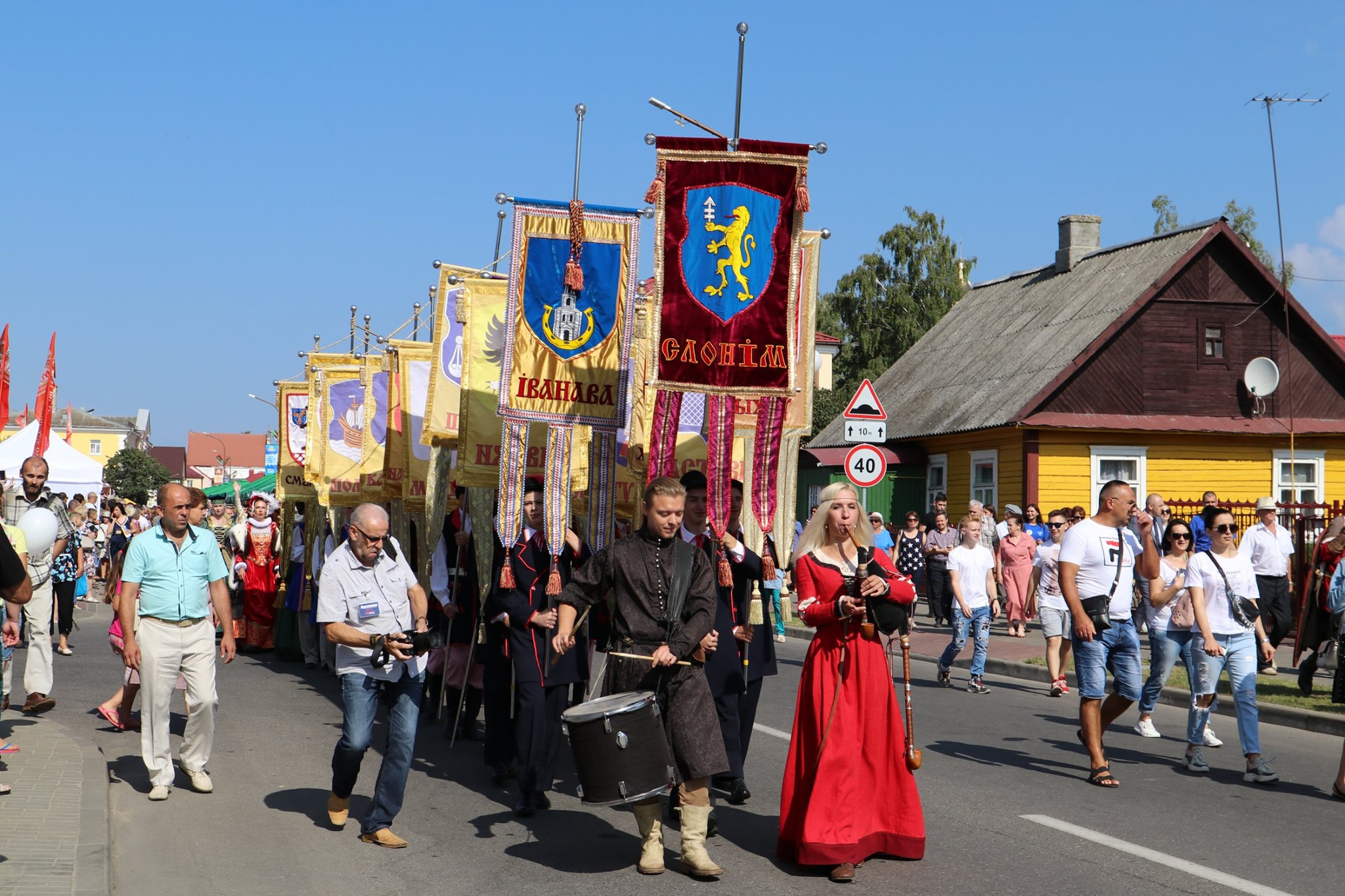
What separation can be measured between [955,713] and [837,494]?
20.3ft

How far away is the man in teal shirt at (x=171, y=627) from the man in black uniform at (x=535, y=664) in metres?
1.72

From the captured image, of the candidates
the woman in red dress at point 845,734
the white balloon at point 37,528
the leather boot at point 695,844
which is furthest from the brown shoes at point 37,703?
the woman in red dress at point 845,734

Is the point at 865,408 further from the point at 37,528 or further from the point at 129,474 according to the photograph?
the point at 129,474

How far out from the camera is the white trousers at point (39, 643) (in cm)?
1162

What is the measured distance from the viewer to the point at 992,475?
3064 centimetres

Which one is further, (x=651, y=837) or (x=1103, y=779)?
→ (x=1103, y=779)

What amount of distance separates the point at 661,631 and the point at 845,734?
98 centimetres

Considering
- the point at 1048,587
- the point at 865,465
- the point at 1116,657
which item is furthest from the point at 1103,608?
the point at 865,465

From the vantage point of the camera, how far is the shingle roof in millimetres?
30078

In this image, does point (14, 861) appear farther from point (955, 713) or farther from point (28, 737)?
point (955, 713)

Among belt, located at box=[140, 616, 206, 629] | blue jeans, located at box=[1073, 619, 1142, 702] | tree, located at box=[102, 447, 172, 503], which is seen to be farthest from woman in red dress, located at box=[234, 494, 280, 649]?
tree, located at box=[102, 447, 172, 503]

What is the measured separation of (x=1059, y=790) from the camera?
29.3 ft

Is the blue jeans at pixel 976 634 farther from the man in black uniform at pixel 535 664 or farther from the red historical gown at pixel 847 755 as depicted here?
the red historical gown at pixel 847 755

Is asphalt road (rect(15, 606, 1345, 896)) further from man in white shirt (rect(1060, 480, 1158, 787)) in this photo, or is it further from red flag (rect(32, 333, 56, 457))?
red flag (rect(32, 333, 56, 457))
